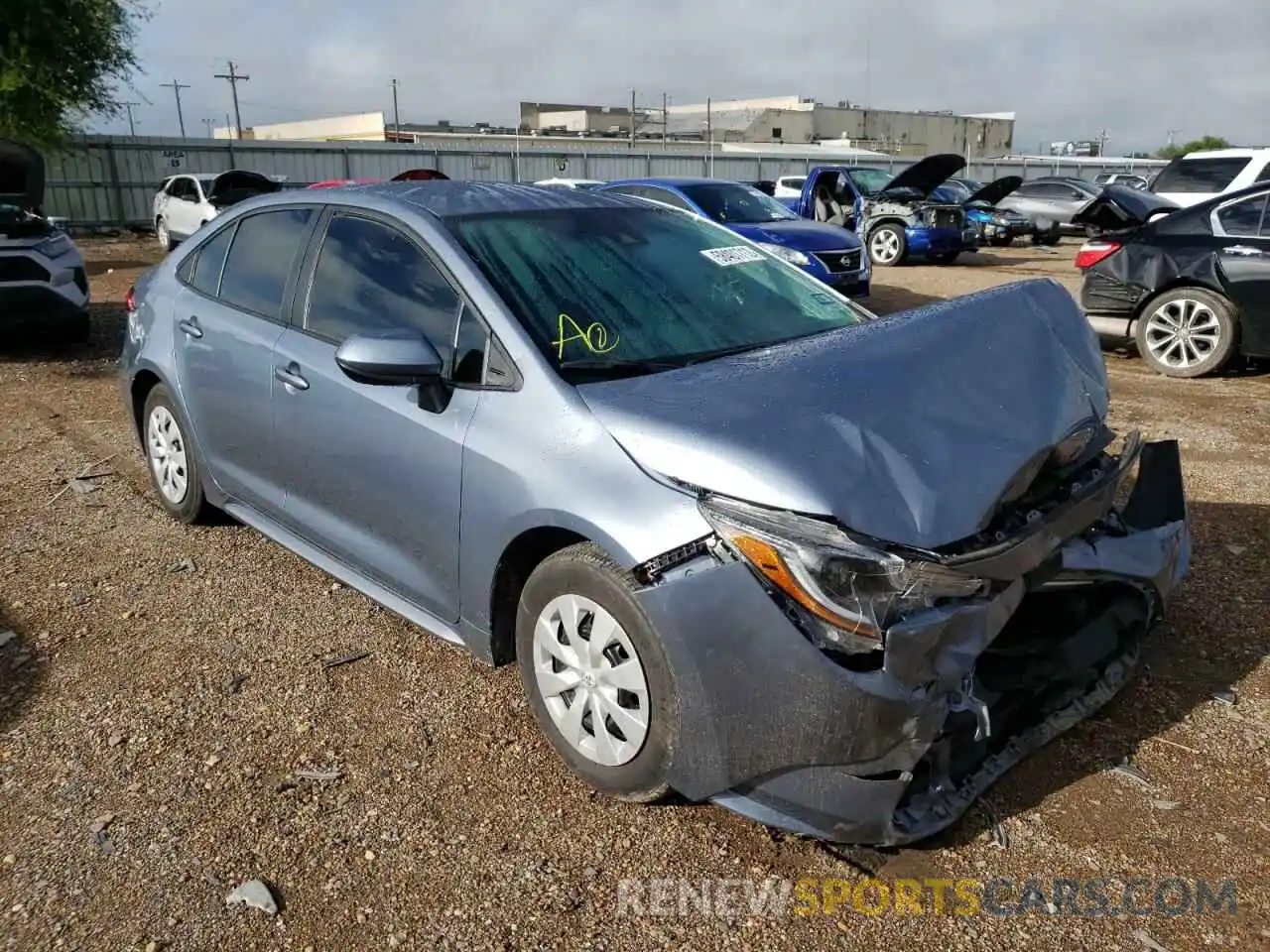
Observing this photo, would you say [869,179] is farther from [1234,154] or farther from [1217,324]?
[1217,324]

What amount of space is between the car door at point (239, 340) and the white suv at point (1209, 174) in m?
13.3

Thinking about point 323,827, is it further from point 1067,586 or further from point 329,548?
point 1067,586

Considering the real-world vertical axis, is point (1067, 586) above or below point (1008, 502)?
below

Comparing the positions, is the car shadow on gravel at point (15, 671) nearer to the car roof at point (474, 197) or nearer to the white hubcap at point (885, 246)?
the car roof at point (474, 197)

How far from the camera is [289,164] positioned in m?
28.2

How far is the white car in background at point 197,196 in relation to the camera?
16.9m

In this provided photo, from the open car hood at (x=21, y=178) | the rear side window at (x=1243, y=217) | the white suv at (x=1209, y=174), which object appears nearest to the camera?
the rear side window at (x=1243, y=217)

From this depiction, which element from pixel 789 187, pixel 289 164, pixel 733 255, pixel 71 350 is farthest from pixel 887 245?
pixel 289 164

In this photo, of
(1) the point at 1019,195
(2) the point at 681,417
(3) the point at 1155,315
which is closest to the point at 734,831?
(2) the point at 681,417

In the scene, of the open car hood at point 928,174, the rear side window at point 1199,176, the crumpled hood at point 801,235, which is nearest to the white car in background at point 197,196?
the crumpled hood at point 801,235

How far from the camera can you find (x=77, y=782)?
9.42 ft

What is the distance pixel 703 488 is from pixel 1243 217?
287 inches

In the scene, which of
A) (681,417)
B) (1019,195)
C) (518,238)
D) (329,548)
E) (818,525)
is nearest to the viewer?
(818,525)

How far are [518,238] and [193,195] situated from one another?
56.5ft
